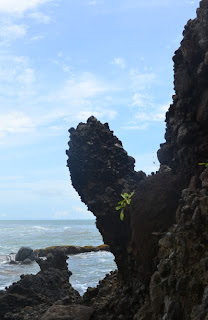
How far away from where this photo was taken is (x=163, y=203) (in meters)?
17.0

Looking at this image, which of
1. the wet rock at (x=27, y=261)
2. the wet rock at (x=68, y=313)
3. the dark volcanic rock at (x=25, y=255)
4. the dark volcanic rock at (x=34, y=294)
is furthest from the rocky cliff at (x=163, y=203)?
the dark volcanic rock at (x=25, y=255)

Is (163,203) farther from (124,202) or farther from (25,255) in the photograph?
(25,255)

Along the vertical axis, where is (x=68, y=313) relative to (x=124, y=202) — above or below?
below

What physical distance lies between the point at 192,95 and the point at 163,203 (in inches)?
211

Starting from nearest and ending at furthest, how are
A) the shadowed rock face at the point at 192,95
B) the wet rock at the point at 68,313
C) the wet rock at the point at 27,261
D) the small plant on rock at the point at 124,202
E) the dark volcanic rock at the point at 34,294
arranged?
1. the shadowed rock face at the point at 192,95
2. the wet rock at the point at 68,313
3. the small plant on rock at the point at 124,202
4. the dark volcanic rock at the point at 34,294
5. the wet rock at the point at 27,261

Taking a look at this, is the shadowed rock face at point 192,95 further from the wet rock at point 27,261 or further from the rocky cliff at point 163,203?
the wet rock at point 27,261

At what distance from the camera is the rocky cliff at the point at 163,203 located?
35.1 feet

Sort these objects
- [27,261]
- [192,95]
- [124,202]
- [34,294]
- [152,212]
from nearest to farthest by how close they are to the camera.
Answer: [192,95] → [152,212] → [124,202] → [34,294] → [27,261]

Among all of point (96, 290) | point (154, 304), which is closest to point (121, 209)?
point (96, 290)

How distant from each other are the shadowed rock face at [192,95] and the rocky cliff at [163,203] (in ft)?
0.14

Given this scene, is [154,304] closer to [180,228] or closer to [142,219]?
[180,228]

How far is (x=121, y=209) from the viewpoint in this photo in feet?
71.4

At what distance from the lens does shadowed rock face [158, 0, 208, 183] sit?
Result: 49.5 ft

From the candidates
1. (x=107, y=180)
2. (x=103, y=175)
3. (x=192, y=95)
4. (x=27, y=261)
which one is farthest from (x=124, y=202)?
(x=27, y=261)
